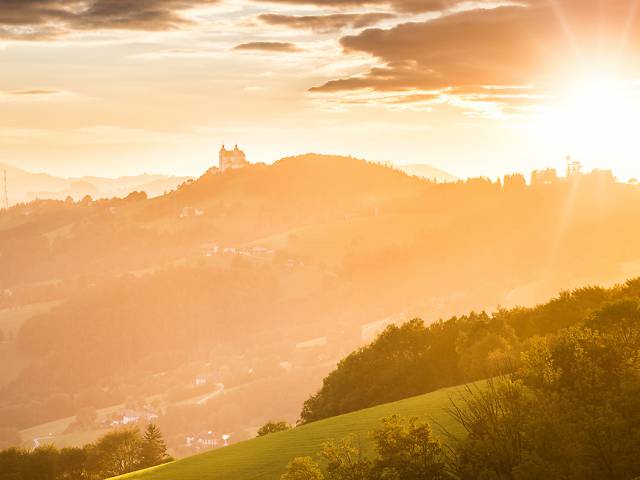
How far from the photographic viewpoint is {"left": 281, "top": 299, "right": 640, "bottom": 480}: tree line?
22.5 metres

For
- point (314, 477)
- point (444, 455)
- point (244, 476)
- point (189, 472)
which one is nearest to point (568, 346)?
point (444, 455)

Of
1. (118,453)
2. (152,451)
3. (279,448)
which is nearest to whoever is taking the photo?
(279,448)

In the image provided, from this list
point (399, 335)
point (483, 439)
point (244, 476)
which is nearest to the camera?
point (483, 439)

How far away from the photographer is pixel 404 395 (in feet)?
194

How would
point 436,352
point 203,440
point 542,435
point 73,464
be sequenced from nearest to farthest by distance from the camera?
point 542,435 < point 436,352 < point 73,464 < point 203,440

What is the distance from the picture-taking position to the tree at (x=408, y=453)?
23.6m

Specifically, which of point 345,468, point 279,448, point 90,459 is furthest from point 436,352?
point 345,468

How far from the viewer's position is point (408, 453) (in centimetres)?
2389

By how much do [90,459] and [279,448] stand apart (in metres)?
31.4

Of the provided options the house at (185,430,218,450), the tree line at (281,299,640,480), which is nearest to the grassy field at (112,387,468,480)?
the tree line at (281,299,640,480)

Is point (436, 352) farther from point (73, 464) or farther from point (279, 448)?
point (73, 464)

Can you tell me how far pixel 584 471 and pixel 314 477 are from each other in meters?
8.07

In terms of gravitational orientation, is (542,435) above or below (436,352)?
below

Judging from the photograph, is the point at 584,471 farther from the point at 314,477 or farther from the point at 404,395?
the point at 404,395
